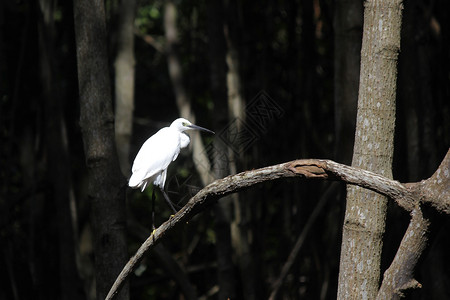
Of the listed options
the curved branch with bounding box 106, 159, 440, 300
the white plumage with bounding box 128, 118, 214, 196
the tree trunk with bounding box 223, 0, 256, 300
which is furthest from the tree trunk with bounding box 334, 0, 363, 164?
the tree trunk with bounding box 223, 0, 256, 300

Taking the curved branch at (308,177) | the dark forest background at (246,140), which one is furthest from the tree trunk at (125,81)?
the curved branch at (308,177)

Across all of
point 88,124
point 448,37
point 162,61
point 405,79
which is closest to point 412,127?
point 405,79

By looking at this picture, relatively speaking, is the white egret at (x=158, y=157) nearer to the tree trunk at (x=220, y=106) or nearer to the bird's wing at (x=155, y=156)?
the bird's wing at (x=155, y=156)

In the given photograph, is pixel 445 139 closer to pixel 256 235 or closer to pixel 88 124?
pixel 256 235

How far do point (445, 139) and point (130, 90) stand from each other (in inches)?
93.4

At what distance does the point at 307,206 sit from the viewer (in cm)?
Answer: 468

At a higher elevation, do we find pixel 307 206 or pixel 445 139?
pixel 445 139

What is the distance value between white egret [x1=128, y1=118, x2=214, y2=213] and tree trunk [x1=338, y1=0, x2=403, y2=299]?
98 cm

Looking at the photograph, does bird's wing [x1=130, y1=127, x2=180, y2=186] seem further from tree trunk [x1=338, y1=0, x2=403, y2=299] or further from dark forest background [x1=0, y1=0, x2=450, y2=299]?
tree trunk [x1=338, y1=0, x2=403, y2=299]

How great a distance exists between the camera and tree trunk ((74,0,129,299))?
246 cm

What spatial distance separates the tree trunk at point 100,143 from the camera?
246cm

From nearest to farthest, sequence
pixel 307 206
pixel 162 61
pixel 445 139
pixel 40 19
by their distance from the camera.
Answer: pixel 40 19 < pixel 445 139 < pixel 307 206 < pixel 162 61

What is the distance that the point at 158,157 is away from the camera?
2688 millimetres

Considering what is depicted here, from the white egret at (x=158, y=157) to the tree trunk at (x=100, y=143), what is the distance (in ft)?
0.38
